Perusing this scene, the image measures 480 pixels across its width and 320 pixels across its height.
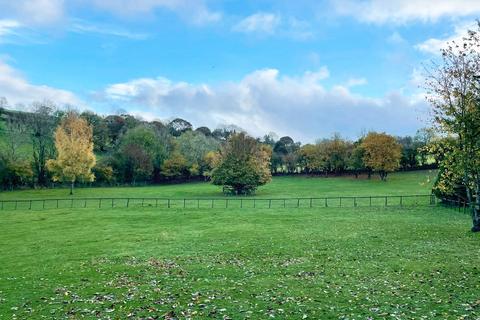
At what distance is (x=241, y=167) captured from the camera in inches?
2869

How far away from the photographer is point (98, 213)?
4628cm

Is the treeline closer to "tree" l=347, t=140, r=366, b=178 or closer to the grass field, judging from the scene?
"tree" l=347, t=140, r=366, b=178

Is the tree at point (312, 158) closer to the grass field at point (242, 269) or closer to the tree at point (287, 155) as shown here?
the tree at point (287, 155)

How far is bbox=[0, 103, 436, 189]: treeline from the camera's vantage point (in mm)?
90312

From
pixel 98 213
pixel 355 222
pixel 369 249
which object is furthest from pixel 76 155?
pixel 369 249

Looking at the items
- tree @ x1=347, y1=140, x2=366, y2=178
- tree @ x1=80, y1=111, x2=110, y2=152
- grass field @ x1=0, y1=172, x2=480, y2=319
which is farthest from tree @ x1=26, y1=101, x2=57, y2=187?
tree @ x1=347, y1=140, x2=366, y2=178

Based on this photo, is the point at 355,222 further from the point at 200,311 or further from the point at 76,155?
the point at 76,155

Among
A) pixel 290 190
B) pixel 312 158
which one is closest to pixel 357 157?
pixel 312 158

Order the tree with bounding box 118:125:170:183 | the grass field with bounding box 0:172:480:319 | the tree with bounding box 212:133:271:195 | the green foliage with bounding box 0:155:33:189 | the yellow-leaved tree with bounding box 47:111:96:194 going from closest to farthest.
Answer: the grass field with bounding box 0:172:480:319
the tree with bounding box 212:133:271:195
the yellow-leaved tree with bounding box 47:111:96:194
the green foliage with bounding box 0:155:33:189
the tree with bounding box 118:125:170:183

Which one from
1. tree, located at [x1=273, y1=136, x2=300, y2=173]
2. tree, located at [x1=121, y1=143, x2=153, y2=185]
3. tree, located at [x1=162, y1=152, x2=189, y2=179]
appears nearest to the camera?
tree, located at [x1=121, y1=143, x2=153, y2=185]

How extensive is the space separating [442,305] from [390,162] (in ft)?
281

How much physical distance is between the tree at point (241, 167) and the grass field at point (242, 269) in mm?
33431

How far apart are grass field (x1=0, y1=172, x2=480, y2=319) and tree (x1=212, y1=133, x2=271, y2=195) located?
110ft

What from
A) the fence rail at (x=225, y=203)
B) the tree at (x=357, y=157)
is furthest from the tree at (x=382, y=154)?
the fence rail at (x=225, y=203)
